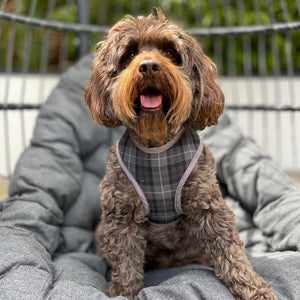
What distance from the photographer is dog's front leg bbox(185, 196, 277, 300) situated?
1.60 metres

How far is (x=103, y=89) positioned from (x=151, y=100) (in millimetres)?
227

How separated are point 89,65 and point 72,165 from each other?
29.0 inches

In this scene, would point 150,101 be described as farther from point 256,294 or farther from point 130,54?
point 256,294

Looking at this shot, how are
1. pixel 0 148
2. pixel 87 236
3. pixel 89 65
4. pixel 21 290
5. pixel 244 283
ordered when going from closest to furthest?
pixel 21 290
pixel 244 283
pixel 87 236
pixel 89 65
pixel 0 148

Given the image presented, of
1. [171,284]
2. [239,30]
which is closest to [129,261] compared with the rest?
[171,284]

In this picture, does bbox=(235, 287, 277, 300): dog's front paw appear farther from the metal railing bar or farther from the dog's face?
the metal railing bar

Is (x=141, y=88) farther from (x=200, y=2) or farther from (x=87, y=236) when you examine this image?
(x=200, y=2)

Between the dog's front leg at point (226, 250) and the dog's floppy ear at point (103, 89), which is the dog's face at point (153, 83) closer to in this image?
the dog's floppy ear at point (103, 89)

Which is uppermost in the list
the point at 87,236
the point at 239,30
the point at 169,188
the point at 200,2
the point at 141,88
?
the point at 200,2

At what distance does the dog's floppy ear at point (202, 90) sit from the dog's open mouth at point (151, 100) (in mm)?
160

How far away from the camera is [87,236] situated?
2383 mm

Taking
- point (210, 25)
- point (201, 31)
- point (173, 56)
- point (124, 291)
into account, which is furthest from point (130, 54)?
point (210, 25)

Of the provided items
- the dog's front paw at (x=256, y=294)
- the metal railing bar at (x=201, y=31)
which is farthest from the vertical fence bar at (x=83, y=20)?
the dog's front paw at (x=256, y=294)

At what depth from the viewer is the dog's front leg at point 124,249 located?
1.75 m
